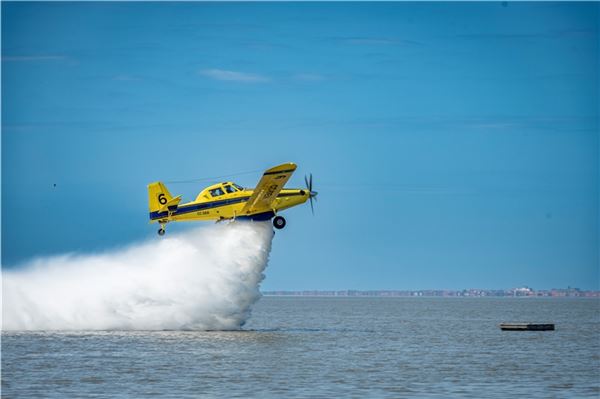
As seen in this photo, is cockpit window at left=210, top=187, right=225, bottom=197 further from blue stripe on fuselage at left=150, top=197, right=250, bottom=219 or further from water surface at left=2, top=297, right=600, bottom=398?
water surface at left=2, top=297, right=600, bottom=398

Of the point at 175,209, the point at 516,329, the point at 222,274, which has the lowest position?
the point at 516,329

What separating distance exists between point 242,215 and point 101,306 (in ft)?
40.1

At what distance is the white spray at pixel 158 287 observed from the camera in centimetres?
5691

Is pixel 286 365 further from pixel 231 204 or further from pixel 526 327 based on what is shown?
pixel 526 327

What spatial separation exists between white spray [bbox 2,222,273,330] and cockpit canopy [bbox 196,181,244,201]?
272 cm

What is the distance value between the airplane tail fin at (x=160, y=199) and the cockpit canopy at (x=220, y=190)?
5.06 feet

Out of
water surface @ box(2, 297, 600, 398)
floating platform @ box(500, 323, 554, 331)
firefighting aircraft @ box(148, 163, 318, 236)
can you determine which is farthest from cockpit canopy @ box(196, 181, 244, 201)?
floating platform @ box(500, 323, 554, 331)

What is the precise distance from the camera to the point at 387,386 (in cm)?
3822

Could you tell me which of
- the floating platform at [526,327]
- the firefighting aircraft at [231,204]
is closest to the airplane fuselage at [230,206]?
the firefighting aircraft at [231,204]

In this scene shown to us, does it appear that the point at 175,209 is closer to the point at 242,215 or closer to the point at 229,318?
the point at 242,215

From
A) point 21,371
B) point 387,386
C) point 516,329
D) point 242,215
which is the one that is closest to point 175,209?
point 242,215

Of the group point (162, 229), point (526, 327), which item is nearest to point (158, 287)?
point (162, 229)

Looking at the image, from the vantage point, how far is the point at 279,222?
54.4m

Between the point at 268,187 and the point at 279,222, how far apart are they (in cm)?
227
